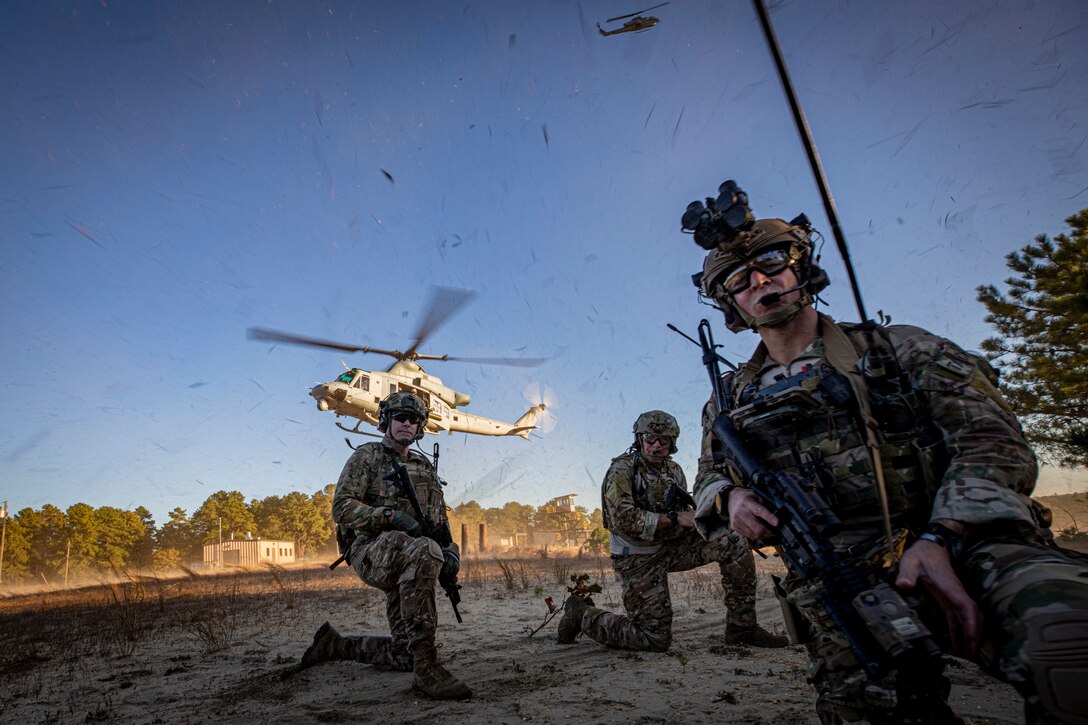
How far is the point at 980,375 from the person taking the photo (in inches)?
80.9

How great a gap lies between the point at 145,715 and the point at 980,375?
523 centimetres

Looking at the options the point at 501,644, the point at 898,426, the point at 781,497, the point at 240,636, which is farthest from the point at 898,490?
the point at 240,636

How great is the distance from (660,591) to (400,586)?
2398mm

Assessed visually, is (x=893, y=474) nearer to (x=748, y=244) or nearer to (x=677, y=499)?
(x=748, y=244)

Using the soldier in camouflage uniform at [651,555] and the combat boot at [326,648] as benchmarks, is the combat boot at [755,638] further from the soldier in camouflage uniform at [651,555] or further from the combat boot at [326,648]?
the combat boot at [326,648]

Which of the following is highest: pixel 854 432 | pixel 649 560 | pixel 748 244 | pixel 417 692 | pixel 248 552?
pixel 748 244

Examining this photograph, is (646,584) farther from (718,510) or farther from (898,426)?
(898,426)

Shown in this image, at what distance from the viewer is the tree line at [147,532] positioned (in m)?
51.8

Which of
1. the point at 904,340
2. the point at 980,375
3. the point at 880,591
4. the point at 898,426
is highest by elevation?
the point at 904,340

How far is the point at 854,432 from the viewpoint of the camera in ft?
7.23

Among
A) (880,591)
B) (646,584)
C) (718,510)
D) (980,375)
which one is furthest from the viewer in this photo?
(646,584)

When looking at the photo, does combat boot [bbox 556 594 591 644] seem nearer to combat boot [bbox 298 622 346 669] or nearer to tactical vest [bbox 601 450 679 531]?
tactical vest [bbox 601 450 679 531]

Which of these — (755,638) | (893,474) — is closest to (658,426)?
(755,638)

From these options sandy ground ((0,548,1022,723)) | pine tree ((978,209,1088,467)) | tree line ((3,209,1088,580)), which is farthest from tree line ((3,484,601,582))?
sandy ground ((0,548,1022,723))
